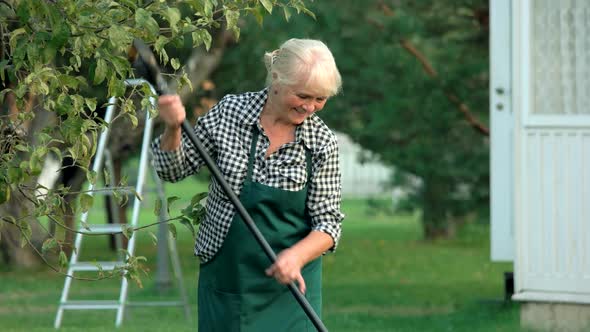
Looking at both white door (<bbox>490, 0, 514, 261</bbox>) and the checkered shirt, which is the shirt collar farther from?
white door (<bbox>490, 0, 514, 261</bbox>)

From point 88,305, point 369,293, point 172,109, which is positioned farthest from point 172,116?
point 369,293

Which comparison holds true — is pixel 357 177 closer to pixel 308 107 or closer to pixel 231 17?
pixel 231 17

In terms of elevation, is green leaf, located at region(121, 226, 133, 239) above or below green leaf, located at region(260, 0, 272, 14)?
below

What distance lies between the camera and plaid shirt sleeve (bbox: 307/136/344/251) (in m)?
3.97

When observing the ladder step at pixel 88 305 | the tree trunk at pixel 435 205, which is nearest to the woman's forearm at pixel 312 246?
the ladder step at pixel 88 305

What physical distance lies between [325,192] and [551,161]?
435 centimetres

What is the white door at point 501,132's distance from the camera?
28.6 feet

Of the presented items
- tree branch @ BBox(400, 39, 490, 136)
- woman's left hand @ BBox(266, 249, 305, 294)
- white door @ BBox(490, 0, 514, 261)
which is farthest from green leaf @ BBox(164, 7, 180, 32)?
tree branch @ BBox(400, 39, 490, 136)

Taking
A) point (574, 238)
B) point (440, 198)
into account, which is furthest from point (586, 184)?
point (440, 198)

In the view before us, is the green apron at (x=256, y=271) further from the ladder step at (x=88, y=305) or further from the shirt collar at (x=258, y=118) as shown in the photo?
the ladder step at (x=88, y=305)

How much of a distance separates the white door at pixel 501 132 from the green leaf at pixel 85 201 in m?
4.88

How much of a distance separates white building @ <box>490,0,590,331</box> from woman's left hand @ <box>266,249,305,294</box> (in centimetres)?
450

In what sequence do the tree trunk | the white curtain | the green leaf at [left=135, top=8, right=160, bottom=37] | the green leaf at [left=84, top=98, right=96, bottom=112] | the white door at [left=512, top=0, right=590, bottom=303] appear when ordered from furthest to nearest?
the tree trunk, the white curtain, the white door at [left=512, top=0, right=590, bottom=303], the green leaf at [left=84, top=98, right=96, bottom=112], the green leaf at [left=135, top=8, right=160, bottom=37]

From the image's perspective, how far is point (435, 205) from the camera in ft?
58.8
